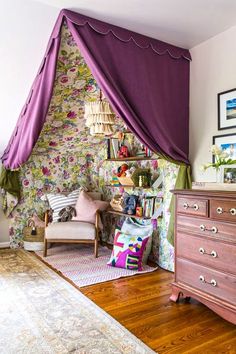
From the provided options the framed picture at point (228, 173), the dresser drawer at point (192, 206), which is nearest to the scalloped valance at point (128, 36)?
the framed picture at point (228, 173)

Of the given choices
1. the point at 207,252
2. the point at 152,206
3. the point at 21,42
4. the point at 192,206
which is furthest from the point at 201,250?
the point at 21,42

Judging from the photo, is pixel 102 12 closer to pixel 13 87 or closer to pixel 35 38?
pixel 35 38

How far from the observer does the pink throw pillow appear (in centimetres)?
406

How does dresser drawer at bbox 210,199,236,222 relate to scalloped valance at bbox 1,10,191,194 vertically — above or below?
Result: below

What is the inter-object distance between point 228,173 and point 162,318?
48.6 inches

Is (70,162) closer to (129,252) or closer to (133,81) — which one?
(129,252)

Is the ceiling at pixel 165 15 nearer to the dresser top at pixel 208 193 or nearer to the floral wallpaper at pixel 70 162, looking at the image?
the floral wallpaper at pixel 70 162

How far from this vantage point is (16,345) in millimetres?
1873

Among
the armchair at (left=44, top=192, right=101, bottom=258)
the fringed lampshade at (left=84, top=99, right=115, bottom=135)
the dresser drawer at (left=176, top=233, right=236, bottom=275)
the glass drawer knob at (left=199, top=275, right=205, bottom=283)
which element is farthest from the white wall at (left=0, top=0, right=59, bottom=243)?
the glass drawer knob at (left=199, top=275, right=205, bottom=283)

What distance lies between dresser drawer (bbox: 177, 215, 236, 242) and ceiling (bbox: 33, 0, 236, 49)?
1615 mm

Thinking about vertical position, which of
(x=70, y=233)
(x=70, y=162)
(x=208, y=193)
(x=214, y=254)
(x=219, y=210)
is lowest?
(x=70, y=233)

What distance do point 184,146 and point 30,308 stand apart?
6.66ft

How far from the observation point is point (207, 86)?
9.39ft

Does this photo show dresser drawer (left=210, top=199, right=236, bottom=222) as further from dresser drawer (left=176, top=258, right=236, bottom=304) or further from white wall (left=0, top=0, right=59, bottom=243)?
white wall (left=0, top=0, right=59, bottom=243)
